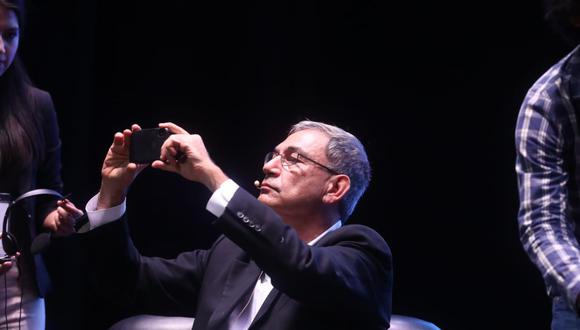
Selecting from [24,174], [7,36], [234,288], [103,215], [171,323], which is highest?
[7,36]

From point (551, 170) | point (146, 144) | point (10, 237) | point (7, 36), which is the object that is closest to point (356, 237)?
point (146, 144)

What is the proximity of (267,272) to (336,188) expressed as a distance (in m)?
0.50

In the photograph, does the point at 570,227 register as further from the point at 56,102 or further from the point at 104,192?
the point at 56,102

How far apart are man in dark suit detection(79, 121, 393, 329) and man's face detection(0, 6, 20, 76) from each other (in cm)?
31

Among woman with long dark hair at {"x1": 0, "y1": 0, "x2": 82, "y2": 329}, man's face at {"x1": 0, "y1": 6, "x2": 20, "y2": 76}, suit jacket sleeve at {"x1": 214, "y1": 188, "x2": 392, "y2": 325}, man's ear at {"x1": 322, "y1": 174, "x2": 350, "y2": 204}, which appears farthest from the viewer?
man's ear at {"x1": 322, "y1": 174, "x2": 350, "y2": 204}

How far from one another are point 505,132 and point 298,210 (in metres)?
1.11

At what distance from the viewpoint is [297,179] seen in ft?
6.53

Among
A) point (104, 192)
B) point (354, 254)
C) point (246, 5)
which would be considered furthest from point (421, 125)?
point (104, 192)

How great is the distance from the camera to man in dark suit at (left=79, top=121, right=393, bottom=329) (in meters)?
1.57

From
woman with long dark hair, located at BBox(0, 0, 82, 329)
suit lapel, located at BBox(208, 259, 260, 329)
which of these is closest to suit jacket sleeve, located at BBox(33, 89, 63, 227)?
woman with long dark hair, located at BBox(0, 0, 82, 329)

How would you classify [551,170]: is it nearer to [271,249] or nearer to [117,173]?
[271,249]

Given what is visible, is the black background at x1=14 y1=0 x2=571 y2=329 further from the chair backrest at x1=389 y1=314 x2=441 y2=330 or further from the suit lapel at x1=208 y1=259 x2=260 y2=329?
the suit lapel at x1=208 y1=259 x2=260 y2=329

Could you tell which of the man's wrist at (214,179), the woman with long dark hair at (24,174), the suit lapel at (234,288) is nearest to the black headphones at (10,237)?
the woman with long dark hair at (24,174)

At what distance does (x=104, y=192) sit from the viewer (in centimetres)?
185
